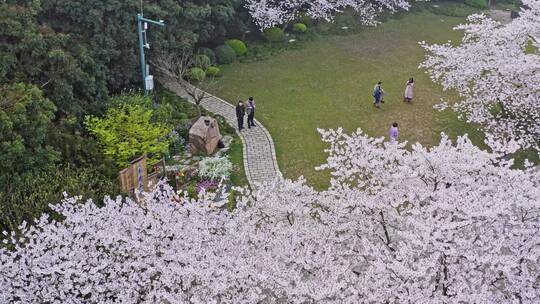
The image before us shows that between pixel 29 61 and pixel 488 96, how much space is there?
47.5ft

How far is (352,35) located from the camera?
97.2ft

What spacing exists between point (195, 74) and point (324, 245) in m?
14.7

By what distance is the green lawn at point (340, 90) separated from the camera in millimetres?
19781

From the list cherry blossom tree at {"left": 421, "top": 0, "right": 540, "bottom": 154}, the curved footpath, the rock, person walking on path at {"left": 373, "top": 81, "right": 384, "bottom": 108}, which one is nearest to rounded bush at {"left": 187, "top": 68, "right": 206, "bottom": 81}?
the curved footpath

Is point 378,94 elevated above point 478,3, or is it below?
below

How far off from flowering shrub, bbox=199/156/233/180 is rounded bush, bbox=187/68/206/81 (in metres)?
6.40

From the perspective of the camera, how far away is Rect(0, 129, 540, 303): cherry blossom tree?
340 inches

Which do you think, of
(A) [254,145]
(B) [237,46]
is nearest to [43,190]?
(A) [254,145]

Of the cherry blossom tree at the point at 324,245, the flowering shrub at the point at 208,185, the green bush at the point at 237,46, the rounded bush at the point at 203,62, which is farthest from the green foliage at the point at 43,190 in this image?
the green bush at the point at 237,46

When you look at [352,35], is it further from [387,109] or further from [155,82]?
[155,82]

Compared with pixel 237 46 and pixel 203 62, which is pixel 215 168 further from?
pixel 237 46

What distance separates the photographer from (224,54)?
25922mm

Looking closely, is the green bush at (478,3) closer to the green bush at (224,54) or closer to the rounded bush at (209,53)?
the green bush at (224,54)

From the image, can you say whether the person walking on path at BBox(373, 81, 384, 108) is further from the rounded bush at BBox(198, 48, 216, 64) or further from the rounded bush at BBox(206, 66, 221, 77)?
the rounded bush at BBox(198, 48, 216, 64)
